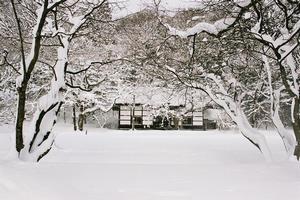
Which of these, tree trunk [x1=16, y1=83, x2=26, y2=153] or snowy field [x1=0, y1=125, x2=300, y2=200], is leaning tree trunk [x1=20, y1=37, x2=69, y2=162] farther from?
snowy field [x1=0, y1=125, x2=300, y2=200]

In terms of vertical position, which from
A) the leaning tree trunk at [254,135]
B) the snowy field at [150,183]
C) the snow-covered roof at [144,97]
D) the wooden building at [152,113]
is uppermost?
A: the snow-covered roof at [144,97]

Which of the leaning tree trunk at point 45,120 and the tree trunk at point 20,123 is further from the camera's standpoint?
the leaning tree trunk at point 45,120

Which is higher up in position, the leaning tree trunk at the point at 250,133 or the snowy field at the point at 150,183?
the leaning tree trunk at the point at 250,133

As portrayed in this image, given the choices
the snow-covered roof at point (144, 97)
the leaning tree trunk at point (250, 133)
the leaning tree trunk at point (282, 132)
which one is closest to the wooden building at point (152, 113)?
the snow-covered roof at point (144, 97)

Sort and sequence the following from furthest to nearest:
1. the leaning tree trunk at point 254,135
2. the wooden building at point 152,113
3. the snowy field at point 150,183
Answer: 1. the wooden building at point 152,113
2. the leaning tree trunk at point 254,135
3. the snowy field at point 150,183

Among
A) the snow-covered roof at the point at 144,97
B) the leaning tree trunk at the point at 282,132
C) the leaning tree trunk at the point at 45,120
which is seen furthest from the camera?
the snow-covered roof at the point at 144,97

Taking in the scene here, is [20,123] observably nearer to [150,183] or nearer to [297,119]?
[150,183]

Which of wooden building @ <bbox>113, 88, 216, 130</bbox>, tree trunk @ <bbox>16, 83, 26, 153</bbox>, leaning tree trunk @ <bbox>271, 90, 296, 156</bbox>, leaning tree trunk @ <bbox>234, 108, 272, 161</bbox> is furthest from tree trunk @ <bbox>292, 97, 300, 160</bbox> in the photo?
wooden building @ <bbox>113, 88, 216, 130</bbox>

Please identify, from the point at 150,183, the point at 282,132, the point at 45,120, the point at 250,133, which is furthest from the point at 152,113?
the point at 150,183

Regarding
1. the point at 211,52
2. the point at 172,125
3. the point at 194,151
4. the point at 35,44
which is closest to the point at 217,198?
the point at 35,44

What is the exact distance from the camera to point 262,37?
450 inches

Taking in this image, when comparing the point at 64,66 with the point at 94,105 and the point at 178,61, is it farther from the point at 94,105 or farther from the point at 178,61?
the point at 94,105

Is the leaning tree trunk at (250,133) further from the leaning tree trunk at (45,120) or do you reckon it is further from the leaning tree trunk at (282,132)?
the leaning tree trunk at (45,120)

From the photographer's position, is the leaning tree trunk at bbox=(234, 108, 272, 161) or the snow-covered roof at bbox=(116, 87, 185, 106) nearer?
the leaning tree trunk at bbox=(234, 108, 272, 161)
